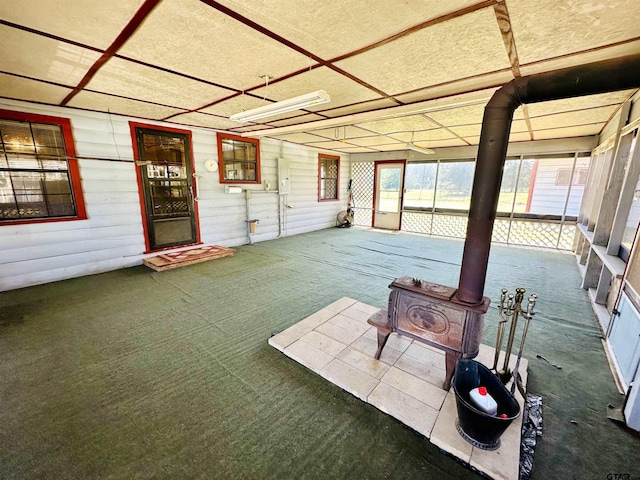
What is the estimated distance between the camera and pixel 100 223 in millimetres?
4102

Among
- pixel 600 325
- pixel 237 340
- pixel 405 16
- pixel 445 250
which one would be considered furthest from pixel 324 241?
pixel 405 16

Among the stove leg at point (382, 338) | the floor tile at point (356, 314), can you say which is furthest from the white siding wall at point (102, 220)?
the stove leg at point (382, 338)

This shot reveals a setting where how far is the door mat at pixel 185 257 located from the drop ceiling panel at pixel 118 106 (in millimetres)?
2312

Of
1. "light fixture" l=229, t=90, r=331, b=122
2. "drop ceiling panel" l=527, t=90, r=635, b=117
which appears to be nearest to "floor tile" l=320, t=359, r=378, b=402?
"light fixture" l=229, t=90, r=331, b=122

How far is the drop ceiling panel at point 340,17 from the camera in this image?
4.59 feet

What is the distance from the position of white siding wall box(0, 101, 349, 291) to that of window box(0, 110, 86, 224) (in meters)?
0.10

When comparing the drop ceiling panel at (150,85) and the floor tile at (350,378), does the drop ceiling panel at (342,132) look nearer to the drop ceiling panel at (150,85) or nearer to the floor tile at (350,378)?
the drop ceiling panel at (150,85)

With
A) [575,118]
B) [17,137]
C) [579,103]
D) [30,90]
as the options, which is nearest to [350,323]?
[579,103]

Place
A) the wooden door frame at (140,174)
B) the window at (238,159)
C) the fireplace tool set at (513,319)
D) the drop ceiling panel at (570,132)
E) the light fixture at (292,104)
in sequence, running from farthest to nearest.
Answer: the window at (238,159) < the drop ceiling panel at (570,132) < the wooden door frame at (140,174) < the light fixture at (292,104) < the fireplace tool set at (513,319)

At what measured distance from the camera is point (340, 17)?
1513 millimetres

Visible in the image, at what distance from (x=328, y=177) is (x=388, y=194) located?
77.8 inches

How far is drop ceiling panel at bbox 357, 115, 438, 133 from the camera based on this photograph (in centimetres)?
395

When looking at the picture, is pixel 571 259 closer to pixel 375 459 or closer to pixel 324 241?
pixel 324 241

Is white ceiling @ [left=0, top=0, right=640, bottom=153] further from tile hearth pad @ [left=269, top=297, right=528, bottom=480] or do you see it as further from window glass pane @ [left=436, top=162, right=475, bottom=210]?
window glass pane @ [left=436, top=162, right=475, bottom=210]
